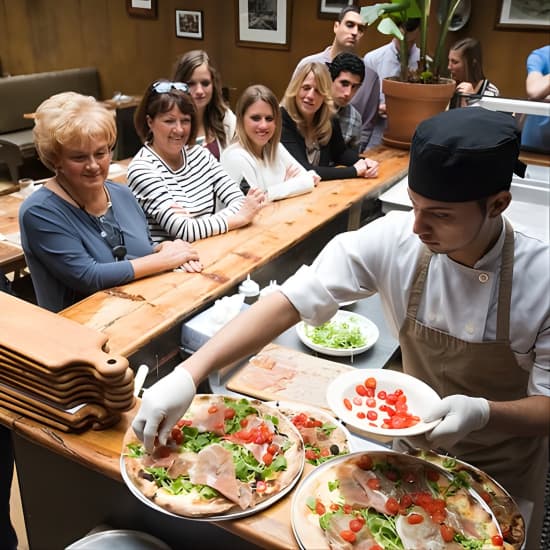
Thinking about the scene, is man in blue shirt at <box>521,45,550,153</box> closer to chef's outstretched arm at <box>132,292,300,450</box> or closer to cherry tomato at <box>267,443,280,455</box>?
chef's outstretched arm at <box>132,292,300,450</box>

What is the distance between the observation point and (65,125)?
191 cm

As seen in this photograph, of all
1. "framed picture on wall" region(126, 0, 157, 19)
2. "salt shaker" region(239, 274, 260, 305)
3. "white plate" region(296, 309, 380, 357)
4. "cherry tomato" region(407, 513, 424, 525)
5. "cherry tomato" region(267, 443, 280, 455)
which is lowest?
"white plate" region(296, 309, 380, 357)

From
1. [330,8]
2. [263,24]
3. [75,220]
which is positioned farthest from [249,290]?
[263,24]

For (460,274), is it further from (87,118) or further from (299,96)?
(299,96)

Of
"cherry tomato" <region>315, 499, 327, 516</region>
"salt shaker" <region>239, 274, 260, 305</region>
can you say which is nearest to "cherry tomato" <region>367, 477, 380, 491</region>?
"cherry tomato" <region>315, 499, 327, 516</region>

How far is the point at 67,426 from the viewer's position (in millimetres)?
1321

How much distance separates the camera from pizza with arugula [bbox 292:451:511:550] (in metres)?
1.02

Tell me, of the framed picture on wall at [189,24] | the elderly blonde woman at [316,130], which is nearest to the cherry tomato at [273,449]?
the elderly blonde woman at [316,130]

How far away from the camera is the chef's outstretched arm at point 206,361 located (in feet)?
3.72

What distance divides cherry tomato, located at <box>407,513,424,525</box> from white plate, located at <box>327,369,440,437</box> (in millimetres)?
156

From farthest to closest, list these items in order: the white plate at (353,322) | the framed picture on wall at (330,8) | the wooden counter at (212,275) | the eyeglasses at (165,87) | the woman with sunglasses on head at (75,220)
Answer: the framed picture on wall at (330,8) < the eyeglasses at (165,87) < the white plate at (353,322) < the woman with sunglasses on head at (75,220) < the wooden counter at (212,275)

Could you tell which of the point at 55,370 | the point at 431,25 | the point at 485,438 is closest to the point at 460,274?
the point at 485,438

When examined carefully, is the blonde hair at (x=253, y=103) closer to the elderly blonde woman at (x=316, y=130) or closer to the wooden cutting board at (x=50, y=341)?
the elderly blonde woman at (x=316, y=130)

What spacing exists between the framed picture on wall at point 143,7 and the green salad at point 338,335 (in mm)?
5307
